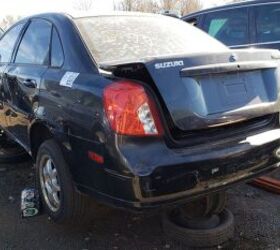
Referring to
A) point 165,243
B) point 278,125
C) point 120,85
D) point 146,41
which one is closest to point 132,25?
point 146,41

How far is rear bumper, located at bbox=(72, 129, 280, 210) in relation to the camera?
2.74 m

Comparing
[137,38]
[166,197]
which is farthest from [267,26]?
[166,197]

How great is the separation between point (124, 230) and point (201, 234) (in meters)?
0.68

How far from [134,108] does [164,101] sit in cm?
19

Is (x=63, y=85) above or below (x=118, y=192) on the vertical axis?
above

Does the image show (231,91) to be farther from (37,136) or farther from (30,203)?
(30,203)

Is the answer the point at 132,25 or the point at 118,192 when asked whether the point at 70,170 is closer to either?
the point at 118,192

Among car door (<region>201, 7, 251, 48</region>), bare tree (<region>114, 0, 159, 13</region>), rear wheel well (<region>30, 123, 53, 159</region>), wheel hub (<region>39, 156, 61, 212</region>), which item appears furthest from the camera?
bare tree (<region>114, 0, 159, 13</region>)

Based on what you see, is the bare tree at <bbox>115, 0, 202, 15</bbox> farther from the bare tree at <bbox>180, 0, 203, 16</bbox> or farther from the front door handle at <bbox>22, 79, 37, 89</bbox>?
the front door handle at <bbox>22, 79, 37, 89</bbox>

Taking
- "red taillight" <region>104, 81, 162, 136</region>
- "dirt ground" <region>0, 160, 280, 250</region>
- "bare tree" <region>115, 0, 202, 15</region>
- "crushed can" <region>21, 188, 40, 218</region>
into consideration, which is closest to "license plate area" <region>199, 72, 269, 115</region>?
"red taillight" <region>104, 81, 162, 136</region>

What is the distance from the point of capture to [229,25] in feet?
21.4

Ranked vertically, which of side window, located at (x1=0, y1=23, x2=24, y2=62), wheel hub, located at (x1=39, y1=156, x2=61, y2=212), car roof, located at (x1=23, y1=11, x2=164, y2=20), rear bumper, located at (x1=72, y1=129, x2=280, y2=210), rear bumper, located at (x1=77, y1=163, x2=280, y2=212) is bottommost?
wheel hub, located at (x1=39, y1=156, x2=61, y2=212)

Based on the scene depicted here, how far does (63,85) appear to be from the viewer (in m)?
3.34

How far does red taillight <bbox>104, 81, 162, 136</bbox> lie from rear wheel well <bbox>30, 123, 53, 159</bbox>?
104cm
